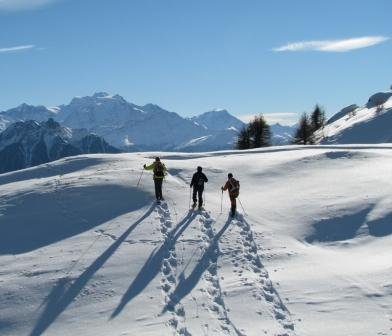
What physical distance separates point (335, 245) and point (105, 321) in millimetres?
9412

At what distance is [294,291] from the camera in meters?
16.7

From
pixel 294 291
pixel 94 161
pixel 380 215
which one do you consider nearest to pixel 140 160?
pixel 94 161

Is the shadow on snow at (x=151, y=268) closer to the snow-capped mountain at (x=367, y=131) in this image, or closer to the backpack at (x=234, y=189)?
the backpack at (x=234, y=189)

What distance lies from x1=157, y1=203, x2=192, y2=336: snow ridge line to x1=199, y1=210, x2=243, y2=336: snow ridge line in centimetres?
98

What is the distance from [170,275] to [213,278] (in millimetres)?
1423

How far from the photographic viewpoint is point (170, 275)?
18.2 m

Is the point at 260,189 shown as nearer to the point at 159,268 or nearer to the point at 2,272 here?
the point at 159,268

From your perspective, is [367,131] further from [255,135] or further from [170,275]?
[170,275]

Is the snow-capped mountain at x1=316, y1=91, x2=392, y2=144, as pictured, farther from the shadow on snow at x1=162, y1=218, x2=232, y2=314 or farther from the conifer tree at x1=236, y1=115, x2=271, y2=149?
the shadow on snow at x1=162, y1=218, x2=232, y2=314

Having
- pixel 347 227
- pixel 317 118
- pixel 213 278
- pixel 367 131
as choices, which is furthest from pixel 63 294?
pixel 317 118

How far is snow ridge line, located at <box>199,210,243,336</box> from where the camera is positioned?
1516cm

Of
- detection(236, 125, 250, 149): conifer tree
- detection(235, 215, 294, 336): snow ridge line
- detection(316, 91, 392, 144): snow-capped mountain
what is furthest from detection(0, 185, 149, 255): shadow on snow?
detection(316, 91, 392, 144): snow-capped mountain

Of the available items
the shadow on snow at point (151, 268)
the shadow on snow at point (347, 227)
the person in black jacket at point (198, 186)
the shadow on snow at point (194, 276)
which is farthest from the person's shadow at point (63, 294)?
the shadow on snow at point (347, 227)

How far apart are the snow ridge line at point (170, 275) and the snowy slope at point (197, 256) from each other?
0.06 m
